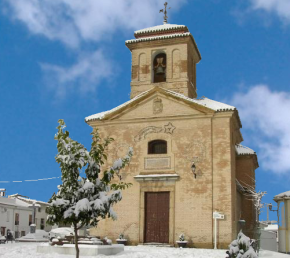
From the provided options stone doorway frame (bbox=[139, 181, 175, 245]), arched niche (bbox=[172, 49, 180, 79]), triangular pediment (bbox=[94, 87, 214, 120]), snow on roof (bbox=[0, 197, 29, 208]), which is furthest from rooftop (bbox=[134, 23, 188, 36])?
snow on roof (bbox=[0, 197, 29, 208])

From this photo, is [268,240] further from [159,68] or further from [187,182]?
[159,68]

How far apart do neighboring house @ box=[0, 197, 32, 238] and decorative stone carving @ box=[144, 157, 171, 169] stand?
2579 cm

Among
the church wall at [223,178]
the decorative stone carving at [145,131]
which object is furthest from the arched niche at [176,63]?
the church wall at [223,178]

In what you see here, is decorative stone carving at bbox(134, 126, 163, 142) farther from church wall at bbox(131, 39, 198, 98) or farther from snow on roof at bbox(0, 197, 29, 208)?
snow on roof at bbox(0, 197, 29, 208)

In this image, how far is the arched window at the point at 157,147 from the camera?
877 inches

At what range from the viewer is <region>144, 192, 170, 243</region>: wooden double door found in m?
21.2

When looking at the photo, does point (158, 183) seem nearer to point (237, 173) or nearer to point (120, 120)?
point (120, 120)

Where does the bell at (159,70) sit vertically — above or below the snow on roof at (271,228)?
above

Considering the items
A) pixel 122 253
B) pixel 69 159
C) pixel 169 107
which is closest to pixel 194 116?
pixel 169 107

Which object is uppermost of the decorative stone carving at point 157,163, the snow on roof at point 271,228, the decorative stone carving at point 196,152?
the decorative stone carving at point 196,152

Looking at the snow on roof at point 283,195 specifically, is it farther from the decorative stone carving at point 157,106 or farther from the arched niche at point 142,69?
the arched niche at point 142,69

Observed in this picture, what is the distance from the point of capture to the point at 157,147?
73.7ft

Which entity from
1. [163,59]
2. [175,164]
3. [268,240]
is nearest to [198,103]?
[175,164]

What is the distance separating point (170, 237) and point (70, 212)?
10.7 meters
